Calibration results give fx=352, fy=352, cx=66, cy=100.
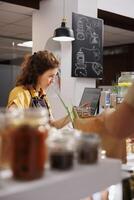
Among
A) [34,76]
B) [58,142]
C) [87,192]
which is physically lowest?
[87,192]

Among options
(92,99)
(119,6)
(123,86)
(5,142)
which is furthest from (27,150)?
(119,6)

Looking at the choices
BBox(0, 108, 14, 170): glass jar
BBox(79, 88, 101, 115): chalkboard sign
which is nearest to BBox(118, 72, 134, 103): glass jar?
BBox(79, 88, 101, 115): chalkboard sign

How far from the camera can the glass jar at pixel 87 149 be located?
85 centimetres

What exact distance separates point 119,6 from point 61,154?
4748mm

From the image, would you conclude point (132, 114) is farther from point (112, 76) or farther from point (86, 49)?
point (112, 76)

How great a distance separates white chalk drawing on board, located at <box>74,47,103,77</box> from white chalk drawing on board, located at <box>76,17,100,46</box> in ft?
0.42

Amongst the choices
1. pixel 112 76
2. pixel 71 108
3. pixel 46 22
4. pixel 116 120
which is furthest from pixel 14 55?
pixel 116 120

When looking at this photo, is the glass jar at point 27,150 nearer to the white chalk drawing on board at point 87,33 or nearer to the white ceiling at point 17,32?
the white chalk drawing on board at point 87,33

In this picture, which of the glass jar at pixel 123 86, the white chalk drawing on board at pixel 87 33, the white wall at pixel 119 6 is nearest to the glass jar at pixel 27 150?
the glass jar at pixel 123 86

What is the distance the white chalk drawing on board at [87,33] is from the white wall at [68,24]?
0.12 metres

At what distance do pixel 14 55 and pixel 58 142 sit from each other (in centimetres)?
937

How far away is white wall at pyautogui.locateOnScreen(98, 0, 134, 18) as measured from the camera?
16.4 feet

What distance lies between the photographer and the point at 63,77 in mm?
4559

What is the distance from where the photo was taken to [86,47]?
4680 mm
